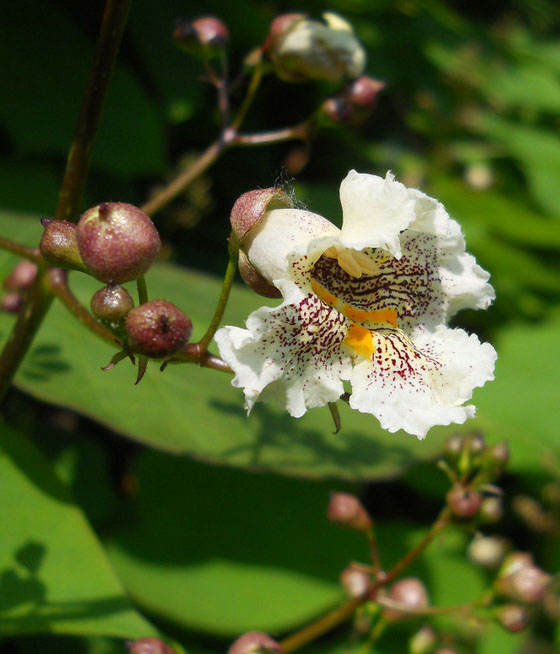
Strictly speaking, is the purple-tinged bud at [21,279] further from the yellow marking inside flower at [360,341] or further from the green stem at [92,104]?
the yellow marking inside flower at [360,341]

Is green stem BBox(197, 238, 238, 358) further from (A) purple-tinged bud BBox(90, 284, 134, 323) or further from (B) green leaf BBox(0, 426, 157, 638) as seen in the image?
(B) green leaf BBox(0, 426, 157, 638)

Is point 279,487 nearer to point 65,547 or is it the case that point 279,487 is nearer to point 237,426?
point 237,426

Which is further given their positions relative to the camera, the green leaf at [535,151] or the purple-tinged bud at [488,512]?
the green leaf at [535,151]

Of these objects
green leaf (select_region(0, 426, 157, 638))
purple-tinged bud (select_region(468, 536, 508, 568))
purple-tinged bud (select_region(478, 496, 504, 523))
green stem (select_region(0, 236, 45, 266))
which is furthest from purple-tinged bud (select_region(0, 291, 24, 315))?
purple-tinged bud (select_region(468, 536, 508, 568))

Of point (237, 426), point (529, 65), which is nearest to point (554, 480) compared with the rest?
point (237, 426)

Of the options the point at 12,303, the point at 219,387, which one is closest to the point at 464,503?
the point at 219,387

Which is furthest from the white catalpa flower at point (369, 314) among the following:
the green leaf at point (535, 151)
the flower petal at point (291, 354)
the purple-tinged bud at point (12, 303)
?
the green leaf at point (535, 151)
